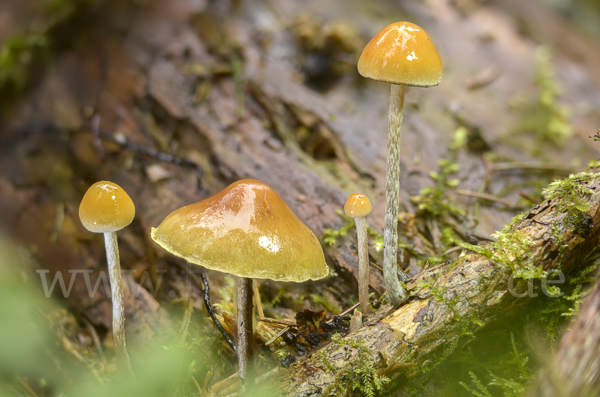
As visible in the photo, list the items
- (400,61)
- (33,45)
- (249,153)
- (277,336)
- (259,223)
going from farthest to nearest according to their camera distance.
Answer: (33,45), (249,153), (277,336), (259,223), (400,61)

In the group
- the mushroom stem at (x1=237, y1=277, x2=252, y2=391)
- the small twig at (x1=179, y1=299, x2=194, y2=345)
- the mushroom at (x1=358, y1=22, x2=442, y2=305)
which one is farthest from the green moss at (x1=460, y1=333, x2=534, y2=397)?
the small twig at (x1=179, y1=299, x2=194, y2=345)

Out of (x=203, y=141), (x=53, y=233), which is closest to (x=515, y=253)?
(x=203, y=141)

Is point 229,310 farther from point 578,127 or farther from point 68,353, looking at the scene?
point 578,127

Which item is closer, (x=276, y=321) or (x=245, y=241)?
(x=245, y=241)

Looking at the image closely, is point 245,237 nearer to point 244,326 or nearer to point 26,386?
point 244,326

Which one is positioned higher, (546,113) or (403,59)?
(403,59)

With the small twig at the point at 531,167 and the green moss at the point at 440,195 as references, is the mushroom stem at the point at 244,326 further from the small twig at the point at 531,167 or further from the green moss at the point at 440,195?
the small twig at the point at 531,167

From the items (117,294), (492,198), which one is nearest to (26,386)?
(117,294)

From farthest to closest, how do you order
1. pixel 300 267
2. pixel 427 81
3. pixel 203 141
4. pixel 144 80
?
pixel 144 80 → pixel 203 141 → pixel 300 267 → pixel 427 81
